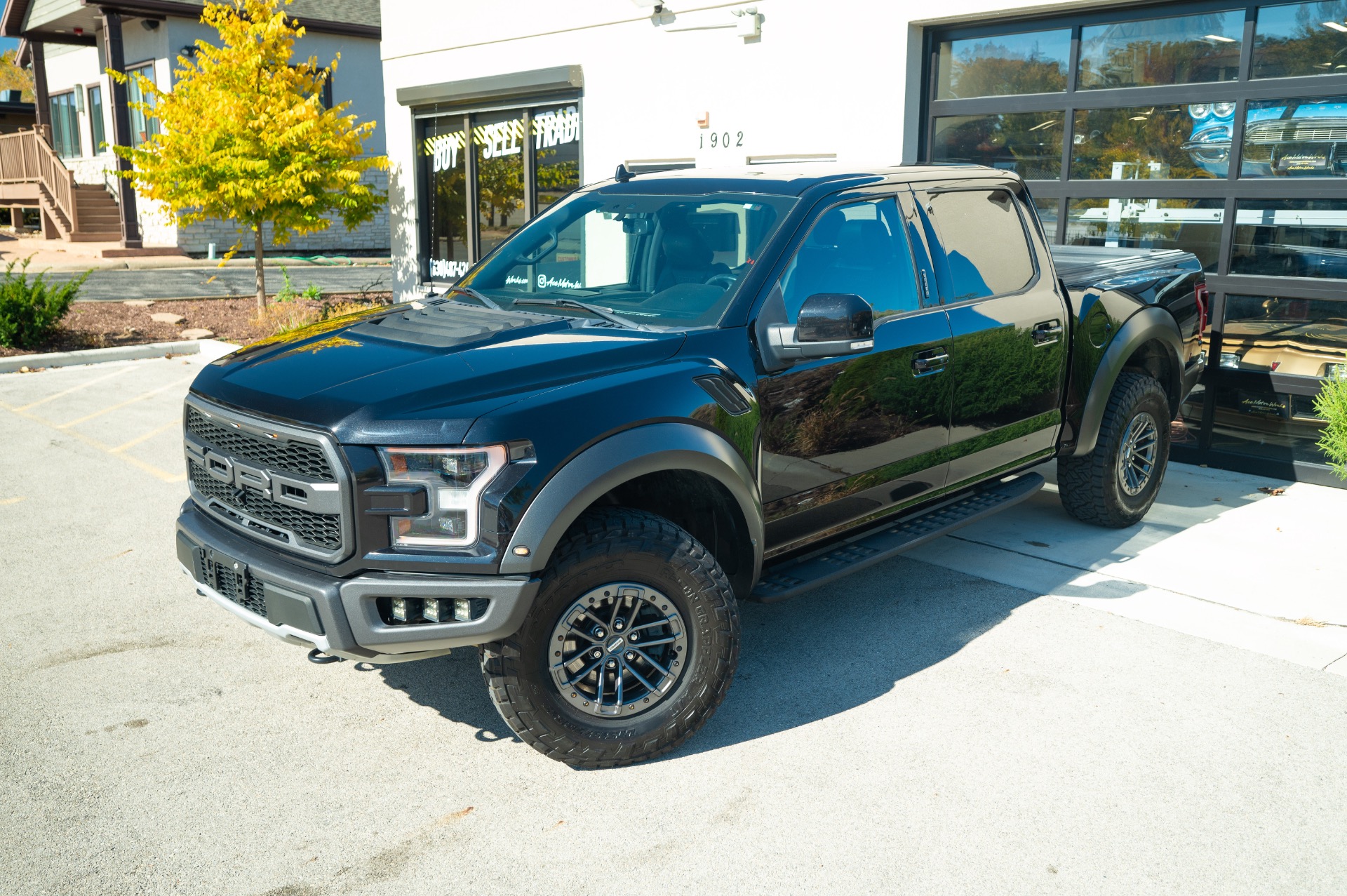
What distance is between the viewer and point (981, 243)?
17.0 ft

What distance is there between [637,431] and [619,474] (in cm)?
17

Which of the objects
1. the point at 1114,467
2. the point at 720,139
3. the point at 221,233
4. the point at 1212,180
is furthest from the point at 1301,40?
the point at 221,233

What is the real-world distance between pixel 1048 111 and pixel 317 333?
20.3 ft

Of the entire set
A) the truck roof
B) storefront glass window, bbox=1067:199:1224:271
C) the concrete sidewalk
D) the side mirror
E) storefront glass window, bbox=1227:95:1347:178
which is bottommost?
the concrete sidewalk

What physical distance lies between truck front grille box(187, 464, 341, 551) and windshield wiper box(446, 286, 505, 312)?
127cm

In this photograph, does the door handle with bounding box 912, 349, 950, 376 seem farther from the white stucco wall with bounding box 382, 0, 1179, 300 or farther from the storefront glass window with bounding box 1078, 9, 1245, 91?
the storefront glass window with bounding box 1078, 9, 1245, 91

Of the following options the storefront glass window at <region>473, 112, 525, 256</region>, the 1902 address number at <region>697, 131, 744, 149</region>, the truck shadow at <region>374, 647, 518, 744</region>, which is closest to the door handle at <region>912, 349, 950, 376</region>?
the truck shadow at <region>374, 647, 518, 744</region>

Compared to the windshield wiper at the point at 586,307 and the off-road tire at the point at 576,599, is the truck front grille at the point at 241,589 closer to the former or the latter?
the off-road tire at the point at 576,599

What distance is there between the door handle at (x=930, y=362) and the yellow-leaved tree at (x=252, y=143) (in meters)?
11.0

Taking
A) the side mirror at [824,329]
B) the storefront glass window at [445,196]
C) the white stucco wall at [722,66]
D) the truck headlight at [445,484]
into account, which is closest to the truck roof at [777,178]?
the side mirror at [824,329]

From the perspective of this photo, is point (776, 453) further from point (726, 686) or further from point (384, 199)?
point (384, 199)

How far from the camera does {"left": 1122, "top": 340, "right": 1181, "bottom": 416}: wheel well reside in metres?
6.20

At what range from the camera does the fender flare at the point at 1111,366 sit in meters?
5.74

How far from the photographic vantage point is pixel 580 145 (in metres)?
11.8
